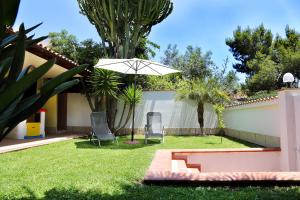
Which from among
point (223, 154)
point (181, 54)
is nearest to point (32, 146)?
point (223, 154)

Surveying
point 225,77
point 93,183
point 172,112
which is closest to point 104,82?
point 172,112

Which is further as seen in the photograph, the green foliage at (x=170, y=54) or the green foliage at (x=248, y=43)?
the green foliage at (x=170, y=54)

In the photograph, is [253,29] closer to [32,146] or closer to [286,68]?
[286,68]

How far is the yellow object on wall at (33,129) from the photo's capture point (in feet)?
44.5

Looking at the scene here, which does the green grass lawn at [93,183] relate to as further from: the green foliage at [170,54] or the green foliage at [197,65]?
the green foliage at [170,54]

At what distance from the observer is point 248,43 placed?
33.8 metres

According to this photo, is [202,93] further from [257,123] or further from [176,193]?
[176,193]

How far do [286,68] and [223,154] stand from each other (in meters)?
21.5

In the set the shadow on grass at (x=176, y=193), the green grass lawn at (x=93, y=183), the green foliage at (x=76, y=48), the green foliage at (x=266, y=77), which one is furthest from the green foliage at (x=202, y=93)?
the green foliage at (x=266, y=77)

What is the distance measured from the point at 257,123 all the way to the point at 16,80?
10495 mm

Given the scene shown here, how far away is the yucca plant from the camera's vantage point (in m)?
1.44

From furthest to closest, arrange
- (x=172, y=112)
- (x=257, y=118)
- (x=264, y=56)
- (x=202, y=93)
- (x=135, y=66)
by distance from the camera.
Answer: (x=264, y=56) → (x=172, y=112) → (x=202, y=93) → (x=135, y=66) → (x=257, y=118)

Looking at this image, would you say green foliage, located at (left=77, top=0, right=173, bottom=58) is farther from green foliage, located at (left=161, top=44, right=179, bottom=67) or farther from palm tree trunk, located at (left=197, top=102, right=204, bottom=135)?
green foliage, located at (left=161, top=44, right=179, bottom=67)

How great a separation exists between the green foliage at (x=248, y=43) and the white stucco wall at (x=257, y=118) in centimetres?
2028
